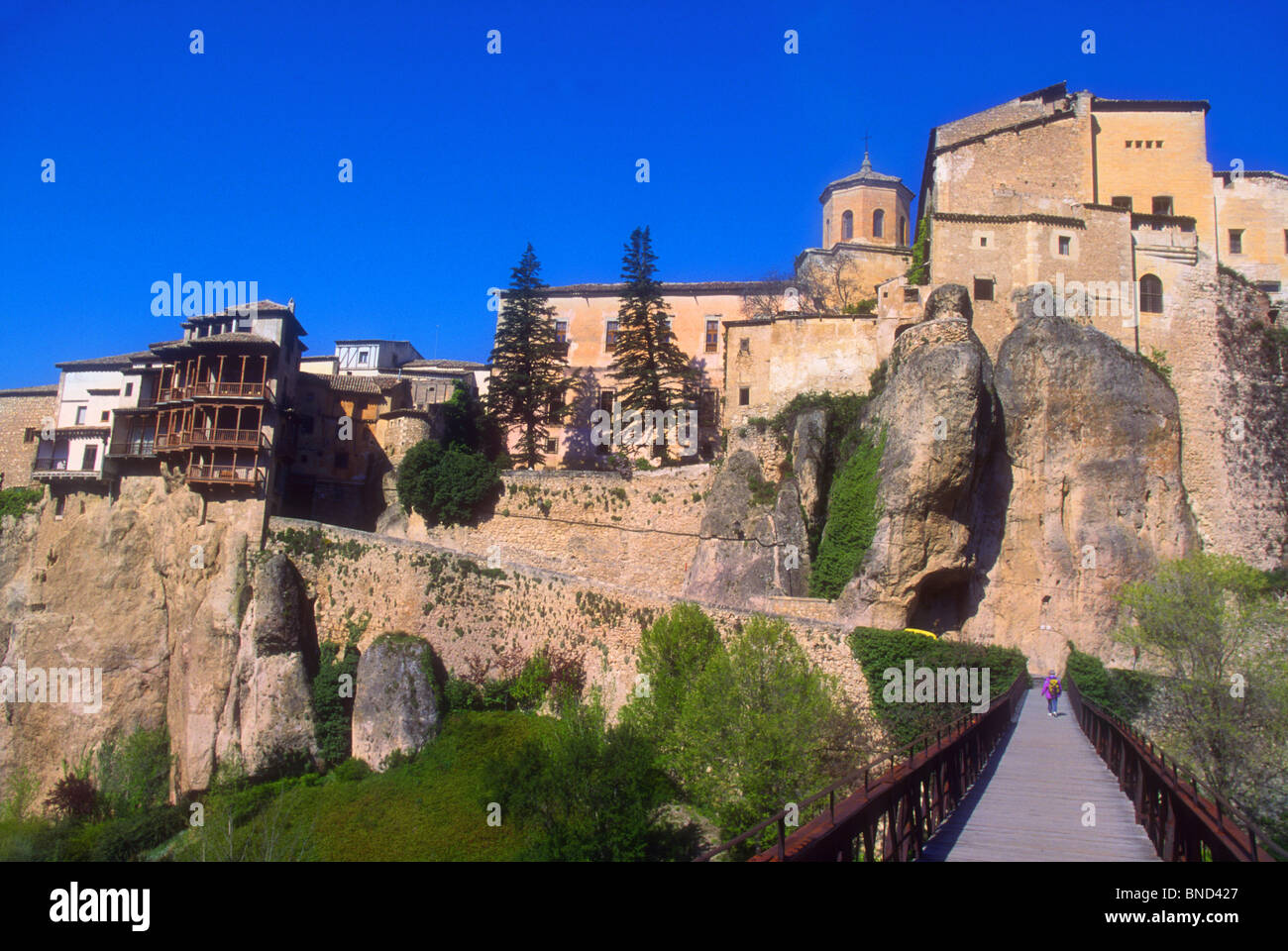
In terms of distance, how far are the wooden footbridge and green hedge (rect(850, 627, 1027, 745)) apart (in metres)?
2.89

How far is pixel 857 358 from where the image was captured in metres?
33.3

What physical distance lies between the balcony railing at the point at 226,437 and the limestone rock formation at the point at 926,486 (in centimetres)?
2214

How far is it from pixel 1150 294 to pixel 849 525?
1646cm

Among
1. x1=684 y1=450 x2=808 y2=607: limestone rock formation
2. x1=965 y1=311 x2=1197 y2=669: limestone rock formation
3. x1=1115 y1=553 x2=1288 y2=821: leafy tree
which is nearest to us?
x1=1115 y1=553 x2=1288 y2=821: leafy tree

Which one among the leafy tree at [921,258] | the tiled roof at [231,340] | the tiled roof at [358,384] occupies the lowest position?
the tiled roof at [358,384]

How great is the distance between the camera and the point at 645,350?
39281mm

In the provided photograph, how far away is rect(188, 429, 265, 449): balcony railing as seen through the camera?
32.1m

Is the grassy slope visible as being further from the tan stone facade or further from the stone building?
the tan stone facade

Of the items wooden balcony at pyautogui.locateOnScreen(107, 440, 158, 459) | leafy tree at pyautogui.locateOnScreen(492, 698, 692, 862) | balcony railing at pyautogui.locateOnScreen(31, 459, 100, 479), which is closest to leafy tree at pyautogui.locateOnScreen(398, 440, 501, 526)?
wooden balcony at pyautogui.locateOnScreen(107, 440, 158, 459)

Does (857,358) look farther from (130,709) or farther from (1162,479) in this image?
(130,709)

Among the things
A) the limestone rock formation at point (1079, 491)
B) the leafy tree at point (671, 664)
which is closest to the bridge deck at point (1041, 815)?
the leafy tree at point (671, 664)

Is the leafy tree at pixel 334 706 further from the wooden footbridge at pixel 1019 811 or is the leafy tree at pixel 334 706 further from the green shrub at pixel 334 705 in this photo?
the wooden footbridge at pixel 1019 811

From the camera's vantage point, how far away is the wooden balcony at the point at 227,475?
104 ft
